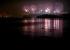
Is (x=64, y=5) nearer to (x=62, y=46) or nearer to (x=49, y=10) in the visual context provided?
(x=49, y=10)

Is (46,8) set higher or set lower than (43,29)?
higher

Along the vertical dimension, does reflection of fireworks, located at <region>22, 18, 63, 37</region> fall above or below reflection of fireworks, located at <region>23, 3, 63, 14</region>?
below

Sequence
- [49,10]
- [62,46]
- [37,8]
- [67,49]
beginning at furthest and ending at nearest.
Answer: [37,8] → [49,10] → [62,46] → [67,49]

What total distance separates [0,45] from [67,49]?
2.04 ft

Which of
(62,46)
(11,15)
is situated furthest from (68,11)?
(62,46)

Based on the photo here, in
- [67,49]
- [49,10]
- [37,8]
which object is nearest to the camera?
[67,49]

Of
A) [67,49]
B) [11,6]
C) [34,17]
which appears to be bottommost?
[67,49]

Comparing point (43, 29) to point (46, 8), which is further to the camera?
point (46, 8)

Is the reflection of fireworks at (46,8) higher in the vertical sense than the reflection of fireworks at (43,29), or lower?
higher

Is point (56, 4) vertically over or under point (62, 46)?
over

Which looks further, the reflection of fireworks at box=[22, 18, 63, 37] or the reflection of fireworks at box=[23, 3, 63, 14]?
the reflection of fireworks at box=[23, 3, 63, 14]

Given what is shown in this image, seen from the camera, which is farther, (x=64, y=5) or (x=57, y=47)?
(x=64, y=5)

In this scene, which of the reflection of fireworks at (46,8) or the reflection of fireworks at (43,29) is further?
the reflection of fireworks at (46,8)

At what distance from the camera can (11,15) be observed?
15.7 feet
